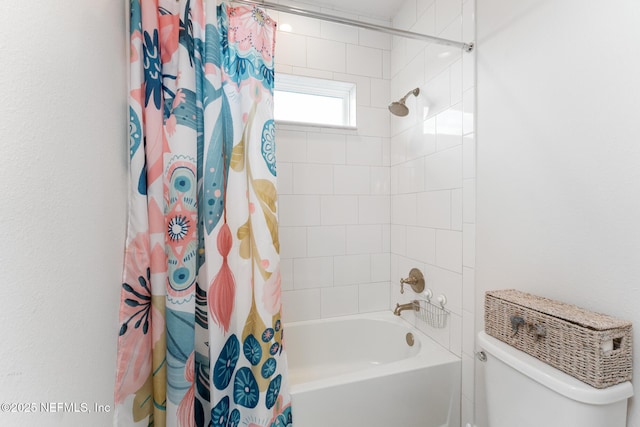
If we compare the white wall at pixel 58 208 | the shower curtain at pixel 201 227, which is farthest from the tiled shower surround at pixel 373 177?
the white wall at pixel 58 208

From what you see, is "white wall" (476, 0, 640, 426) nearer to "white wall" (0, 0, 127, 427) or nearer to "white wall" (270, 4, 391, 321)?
"white wall" (270, 4, 391, 321)

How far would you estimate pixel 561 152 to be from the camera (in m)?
0.92

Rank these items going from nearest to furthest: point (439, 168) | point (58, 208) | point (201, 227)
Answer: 1. point (58, 208)
2. point (201, 227)
3. point (439, 168)

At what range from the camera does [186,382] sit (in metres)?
0.99

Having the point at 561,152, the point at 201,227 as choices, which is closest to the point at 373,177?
the point at 561,152

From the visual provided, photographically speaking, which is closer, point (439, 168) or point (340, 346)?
point (439, 168)

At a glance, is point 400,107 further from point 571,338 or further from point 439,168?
point 571,338

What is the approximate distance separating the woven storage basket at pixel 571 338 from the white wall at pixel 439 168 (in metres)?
0.39

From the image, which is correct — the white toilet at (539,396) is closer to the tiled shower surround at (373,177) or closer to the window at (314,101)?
the tiled shower surround at (373,177)

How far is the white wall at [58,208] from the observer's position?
0.40 metres

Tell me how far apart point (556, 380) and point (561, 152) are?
2.31 ft

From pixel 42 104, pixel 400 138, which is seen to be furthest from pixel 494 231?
pixel 42 104

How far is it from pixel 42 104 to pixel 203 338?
3.14 ft

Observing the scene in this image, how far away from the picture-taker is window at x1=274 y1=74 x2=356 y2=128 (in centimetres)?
187
